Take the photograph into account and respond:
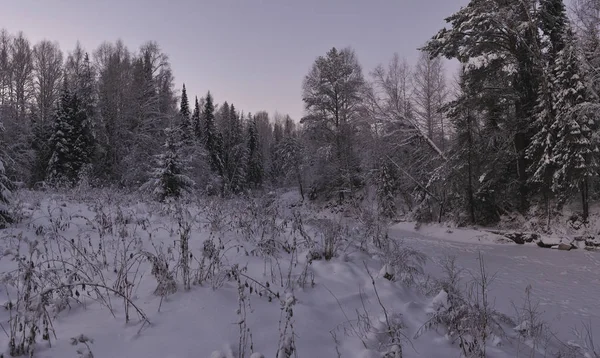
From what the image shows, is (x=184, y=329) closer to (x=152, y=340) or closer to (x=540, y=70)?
(x=152, y=340)

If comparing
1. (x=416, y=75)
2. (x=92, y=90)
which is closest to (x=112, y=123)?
(x=92, y=90)

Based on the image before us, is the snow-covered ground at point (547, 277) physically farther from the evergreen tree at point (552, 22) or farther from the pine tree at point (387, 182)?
the pine tree at point (387, 182)

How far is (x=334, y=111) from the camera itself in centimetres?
2559

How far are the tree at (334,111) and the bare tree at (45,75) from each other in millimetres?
23160

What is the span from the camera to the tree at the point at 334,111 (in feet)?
80.7

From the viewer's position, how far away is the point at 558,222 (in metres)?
12.5

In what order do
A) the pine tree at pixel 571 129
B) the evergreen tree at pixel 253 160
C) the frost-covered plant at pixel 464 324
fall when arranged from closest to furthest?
1. the frost-covered plant at pixel 464 324
2. the pine tree at pixel 571 129
3. the evergreen tree at pixel 253 160

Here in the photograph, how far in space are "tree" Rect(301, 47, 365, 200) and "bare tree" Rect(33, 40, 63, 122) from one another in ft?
76.0

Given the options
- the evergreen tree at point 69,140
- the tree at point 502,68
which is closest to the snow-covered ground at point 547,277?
the tree at point 502,68

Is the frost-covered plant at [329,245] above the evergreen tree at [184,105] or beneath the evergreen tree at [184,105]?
beneath

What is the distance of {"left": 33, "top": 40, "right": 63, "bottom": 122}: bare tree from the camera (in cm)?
3092

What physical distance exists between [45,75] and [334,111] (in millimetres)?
27508

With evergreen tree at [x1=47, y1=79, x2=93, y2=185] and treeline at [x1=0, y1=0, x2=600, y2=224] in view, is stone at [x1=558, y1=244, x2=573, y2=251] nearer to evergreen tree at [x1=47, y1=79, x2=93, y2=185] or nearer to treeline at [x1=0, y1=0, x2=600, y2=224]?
treeline at [x1=0, y1=0, x2=600, y2=224]

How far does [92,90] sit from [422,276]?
1220 inches
